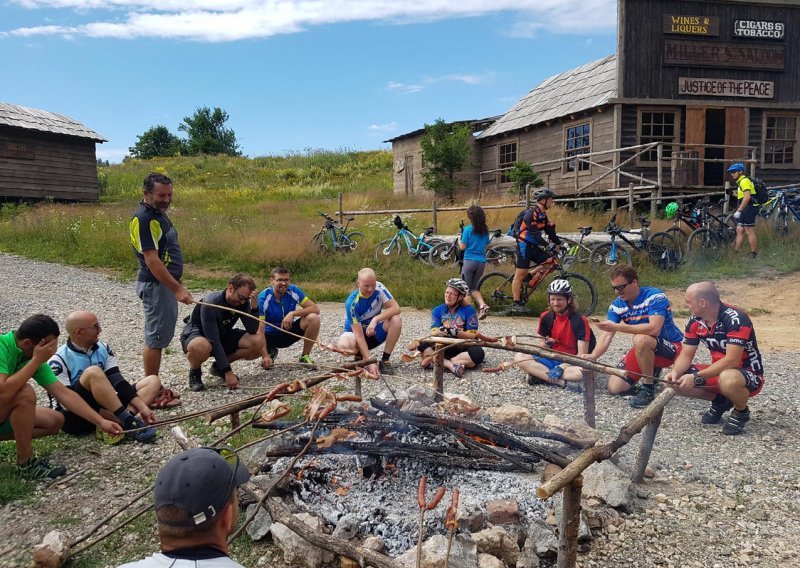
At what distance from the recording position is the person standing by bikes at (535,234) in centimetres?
920

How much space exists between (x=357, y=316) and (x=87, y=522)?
3.48 m

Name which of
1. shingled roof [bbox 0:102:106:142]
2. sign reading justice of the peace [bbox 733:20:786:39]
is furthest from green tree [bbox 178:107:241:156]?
sign reading justice of the peace [bbox 733:20:786:39]

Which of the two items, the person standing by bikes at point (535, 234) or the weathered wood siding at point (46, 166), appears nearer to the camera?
the person standing by bikes at point (535, 234)

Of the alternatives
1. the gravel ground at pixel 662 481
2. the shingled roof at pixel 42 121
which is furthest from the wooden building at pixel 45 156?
the gravel ground at pixel 662 481

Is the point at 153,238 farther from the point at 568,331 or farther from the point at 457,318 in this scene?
the point at 568,331

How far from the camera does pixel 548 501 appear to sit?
3676 millimetres

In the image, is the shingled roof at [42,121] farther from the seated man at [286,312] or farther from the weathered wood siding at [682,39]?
the weathered wood siding at [682,39]

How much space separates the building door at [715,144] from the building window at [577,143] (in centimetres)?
348

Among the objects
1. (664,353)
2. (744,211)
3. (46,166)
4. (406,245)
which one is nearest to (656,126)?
(744,211)

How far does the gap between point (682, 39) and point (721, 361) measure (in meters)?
15.9

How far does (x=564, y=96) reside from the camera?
20844mm

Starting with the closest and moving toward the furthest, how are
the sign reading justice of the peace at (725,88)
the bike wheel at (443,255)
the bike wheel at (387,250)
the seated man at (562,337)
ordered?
1. the seated man at (562,337)
2. the bike wheel at (443,255)
3. the bike wheel at (387,250)
4. the sign reading justice of the peace at (725,88)

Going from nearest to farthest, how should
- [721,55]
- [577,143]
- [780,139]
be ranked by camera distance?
[721,55] → [780,139] → [577,143]

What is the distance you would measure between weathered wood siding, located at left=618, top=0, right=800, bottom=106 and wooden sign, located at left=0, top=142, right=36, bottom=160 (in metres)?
19.8
